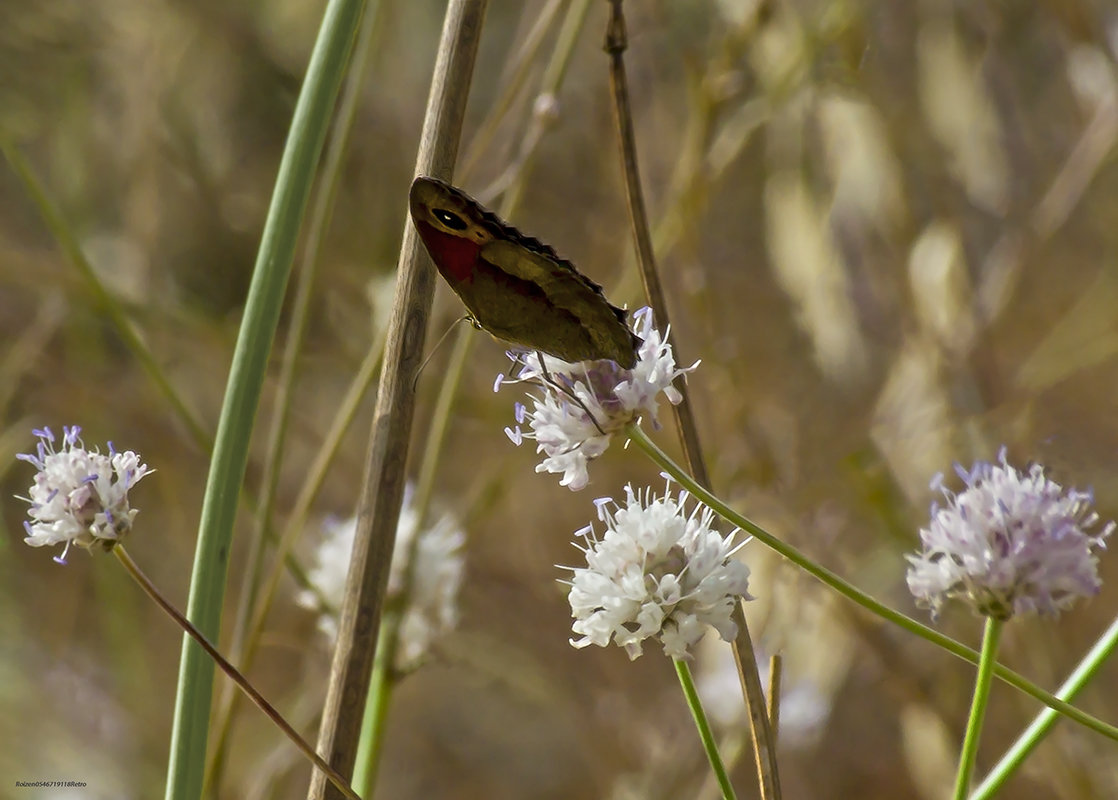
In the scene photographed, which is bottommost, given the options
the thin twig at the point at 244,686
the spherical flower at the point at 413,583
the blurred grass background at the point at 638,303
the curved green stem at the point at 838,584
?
the thin twig at the point at 244,686

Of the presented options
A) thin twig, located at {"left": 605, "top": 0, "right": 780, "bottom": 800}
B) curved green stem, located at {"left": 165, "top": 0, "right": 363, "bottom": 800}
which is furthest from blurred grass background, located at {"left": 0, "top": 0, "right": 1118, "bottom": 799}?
curved green stem, located at {"left": 165, "top": 0, "right": 363, "bottom": 800}

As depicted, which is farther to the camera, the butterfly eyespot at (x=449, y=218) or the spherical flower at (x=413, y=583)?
the spherical flower at (x=413, y=583)

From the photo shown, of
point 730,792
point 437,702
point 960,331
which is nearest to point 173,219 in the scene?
point 437,702

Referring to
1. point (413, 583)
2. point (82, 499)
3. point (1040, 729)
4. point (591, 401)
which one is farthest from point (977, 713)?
point (413, 583)

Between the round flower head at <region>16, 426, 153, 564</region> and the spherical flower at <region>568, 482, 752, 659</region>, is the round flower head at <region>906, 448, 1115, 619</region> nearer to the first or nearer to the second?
the spherical flower at <region>568, 482, 752, 659</region>

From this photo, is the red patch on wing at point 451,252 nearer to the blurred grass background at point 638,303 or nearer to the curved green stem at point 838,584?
the curved green stem at point 838,584

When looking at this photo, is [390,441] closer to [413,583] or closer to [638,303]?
[413,583]

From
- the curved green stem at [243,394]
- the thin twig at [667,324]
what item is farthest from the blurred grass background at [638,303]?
the curved green stem at [243,394]
